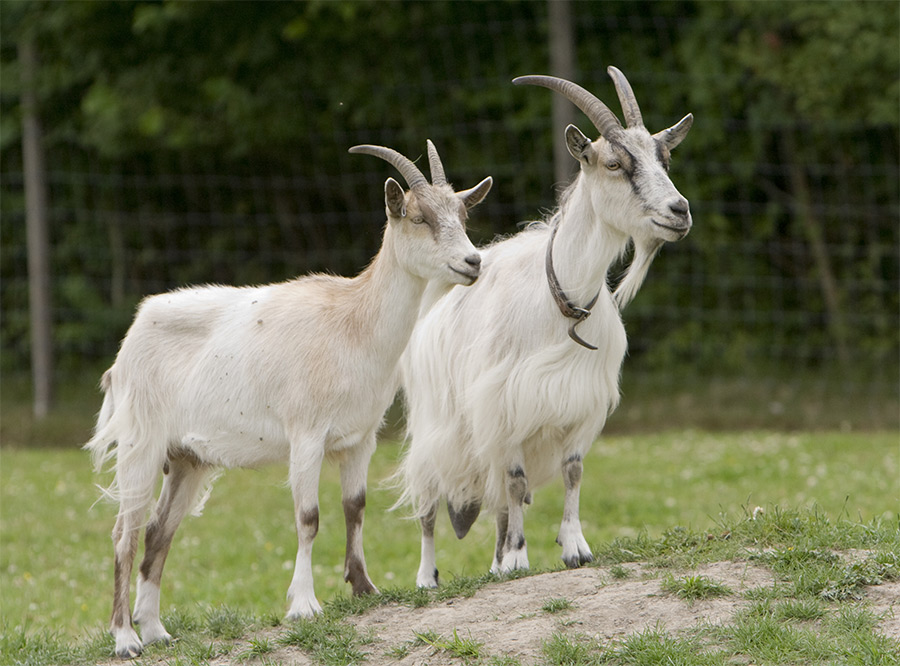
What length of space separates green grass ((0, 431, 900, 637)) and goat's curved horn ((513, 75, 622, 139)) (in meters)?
1.93

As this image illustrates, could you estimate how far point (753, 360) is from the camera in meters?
13.6

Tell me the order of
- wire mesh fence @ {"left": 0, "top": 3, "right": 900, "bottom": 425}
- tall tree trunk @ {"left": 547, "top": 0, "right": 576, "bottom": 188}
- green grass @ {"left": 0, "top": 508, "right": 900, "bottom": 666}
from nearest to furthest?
1. green grass @ {"left": 0, "top": 508, "right": 900, "bottom": 666}
2. tall tree trunk @ {"left": 547, "top": 0, "right": 576, "bottom": 188}
3. wire mesh fence @ {"left": 0, "top": 3, "right": 900, "bottom": 425}

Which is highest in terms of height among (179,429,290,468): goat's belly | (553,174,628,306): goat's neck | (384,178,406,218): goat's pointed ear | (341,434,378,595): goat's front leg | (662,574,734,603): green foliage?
(384,178,406,218): goat's pointed ear

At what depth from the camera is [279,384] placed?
204 inches

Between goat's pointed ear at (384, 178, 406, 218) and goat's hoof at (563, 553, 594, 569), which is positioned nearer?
goat's pointed ear at (384, 178, 406, 218)

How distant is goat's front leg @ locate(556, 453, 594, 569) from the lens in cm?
548

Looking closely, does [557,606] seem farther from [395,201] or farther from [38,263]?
[38,263]

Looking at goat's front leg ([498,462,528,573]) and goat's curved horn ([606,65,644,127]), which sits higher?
goat's curved horn ([606,65,644,127])

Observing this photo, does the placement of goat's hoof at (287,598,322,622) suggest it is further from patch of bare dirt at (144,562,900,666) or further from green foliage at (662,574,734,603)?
green foliage at (662,574,734,603)

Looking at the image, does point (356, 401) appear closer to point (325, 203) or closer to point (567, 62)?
point (567, 62)

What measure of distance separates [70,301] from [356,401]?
1093 centimetres

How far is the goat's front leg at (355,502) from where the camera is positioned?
5254 millimetres

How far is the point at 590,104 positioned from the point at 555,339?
108cm

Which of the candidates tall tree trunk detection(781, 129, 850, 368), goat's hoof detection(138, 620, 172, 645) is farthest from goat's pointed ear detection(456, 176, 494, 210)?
tall tree trunk detection(781, 129, 850, 368)
